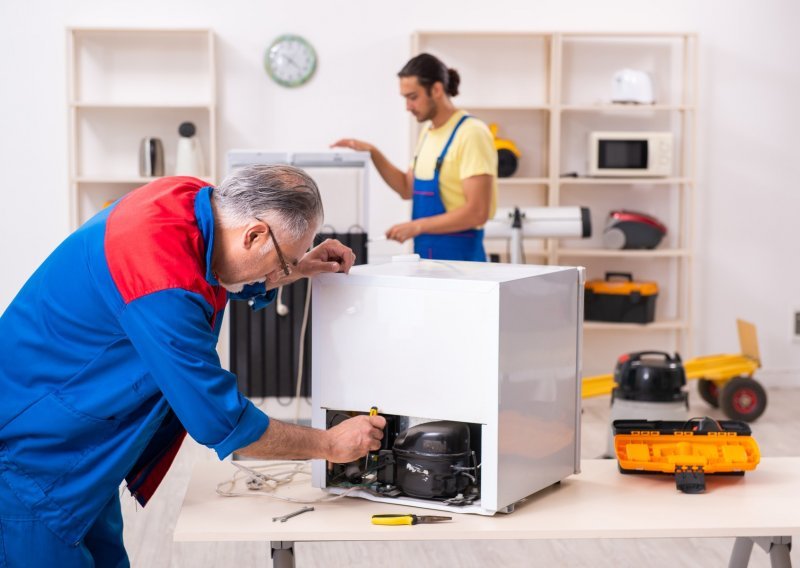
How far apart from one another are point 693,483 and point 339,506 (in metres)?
0.61

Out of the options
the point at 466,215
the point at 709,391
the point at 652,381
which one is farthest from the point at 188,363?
the point at 709,391

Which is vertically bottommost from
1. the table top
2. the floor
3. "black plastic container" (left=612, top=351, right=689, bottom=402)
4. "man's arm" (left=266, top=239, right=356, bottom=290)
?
the floor

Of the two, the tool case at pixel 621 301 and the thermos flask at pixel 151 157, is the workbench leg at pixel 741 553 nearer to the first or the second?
the tool case at pixel 621 301

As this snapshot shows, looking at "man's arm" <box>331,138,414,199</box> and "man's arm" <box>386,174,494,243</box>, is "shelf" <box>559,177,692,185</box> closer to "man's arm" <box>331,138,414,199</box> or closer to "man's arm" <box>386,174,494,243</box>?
"man's arm" <box>331,138,414,199</box>

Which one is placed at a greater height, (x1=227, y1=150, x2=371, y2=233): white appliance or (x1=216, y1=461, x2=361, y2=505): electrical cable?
(x1=227, y1=150, x2=371, y2=233): white appliance

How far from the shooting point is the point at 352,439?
165 cm

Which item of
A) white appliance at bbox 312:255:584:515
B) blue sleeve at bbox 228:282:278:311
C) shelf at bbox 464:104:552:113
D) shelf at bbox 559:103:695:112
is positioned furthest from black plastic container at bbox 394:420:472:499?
shelf at bbox 559:103:695:112

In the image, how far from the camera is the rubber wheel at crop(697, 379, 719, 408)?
5.03 meters

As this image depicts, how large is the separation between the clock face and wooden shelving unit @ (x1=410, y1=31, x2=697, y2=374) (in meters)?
0.60

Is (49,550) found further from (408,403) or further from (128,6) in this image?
(128,6)

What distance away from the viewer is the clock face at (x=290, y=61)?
5.36m

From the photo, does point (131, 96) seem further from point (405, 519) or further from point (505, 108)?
point (405, 519)

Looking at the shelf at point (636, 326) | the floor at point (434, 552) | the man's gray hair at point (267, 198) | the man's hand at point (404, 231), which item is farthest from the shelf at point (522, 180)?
the man's gray hair at point (267, 198)

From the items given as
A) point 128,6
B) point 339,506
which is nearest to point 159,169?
point 128,6
